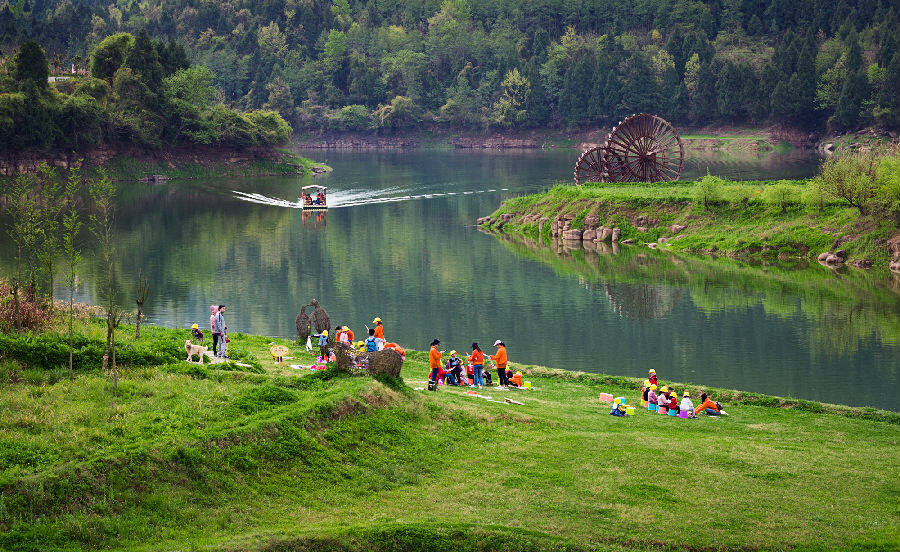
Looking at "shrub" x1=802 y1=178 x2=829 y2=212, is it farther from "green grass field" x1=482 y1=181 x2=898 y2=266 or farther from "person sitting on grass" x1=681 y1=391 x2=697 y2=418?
"person sitting on grass" x1=681 y1=391 x2=697 y2=418

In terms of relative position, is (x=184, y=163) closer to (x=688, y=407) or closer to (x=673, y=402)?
(x=673, y=402)

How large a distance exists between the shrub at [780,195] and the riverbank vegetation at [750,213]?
6 cm

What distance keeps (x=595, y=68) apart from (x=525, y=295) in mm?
122696

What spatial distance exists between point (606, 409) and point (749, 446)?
212 inches

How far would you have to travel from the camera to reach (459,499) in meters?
17.2

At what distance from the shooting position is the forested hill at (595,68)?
458 ft

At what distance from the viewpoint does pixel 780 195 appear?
5909 cm

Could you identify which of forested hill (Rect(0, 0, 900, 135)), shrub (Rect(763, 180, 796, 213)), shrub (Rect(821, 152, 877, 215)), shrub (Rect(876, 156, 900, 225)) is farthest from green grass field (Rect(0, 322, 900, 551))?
forested hill (Rect(0, 0, 900, 135))

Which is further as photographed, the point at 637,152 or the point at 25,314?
the point at 637,152

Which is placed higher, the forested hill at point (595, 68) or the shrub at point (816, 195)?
the forested hill at point (595, 68)

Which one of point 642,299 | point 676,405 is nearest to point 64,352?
point 676,405

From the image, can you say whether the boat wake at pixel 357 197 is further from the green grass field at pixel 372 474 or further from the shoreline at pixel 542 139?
the green grass field at pixel 372 474

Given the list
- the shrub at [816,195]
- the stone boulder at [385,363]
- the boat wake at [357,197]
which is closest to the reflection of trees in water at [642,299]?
the shrub at [816,195]

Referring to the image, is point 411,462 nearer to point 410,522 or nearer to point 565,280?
point 410,522
